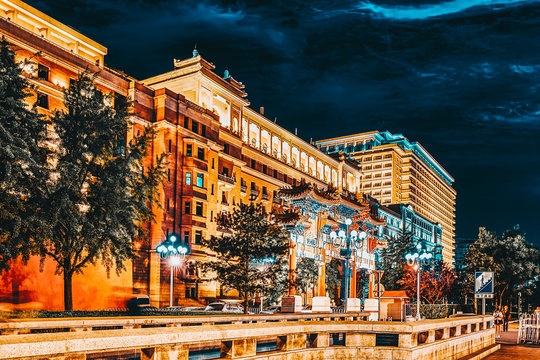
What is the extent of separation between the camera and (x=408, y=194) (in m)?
156

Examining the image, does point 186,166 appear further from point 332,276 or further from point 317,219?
point 332,276

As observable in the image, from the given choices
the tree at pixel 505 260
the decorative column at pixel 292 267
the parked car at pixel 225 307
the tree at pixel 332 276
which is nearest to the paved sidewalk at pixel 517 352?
the decorative column at pixel 292 267

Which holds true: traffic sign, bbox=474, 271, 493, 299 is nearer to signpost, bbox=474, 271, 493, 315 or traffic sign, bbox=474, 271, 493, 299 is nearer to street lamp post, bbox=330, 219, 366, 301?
signpost, bbox=474, 271, 493, 315

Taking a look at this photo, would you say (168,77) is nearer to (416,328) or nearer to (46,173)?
(46,173)

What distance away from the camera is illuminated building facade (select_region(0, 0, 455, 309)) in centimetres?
3897

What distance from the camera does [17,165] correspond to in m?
24.9

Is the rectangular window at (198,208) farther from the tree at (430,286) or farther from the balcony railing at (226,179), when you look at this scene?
the tree at (430,286)

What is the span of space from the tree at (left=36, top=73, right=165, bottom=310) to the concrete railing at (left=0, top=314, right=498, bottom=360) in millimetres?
12815

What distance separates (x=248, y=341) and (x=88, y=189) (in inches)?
942

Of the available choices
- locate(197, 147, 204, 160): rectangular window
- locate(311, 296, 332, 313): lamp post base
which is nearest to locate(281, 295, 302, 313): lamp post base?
locate(311, 296, 332, 313): lamp post base

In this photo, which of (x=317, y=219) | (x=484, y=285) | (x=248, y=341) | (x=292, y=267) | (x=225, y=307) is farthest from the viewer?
(x=225, y=307)

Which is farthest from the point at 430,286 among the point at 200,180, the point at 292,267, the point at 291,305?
the point at 291,305

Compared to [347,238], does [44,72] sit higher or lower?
higher

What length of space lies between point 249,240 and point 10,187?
1528 centimetres
